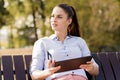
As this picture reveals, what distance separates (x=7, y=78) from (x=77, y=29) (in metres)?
0.98

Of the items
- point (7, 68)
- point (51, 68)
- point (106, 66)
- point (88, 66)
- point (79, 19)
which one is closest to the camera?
point (51, 68)

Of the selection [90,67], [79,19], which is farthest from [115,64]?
[79,19]

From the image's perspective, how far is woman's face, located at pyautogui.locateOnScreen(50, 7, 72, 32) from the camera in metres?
4.02

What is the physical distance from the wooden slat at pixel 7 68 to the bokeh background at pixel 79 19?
25.4 feet

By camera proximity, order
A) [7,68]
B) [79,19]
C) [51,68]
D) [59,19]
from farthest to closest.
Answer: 1. [79,19]
2. [7,68]
3. [59,19]
4. [51,68]

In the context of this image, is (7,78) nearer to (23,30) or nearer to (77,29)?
(77,29)

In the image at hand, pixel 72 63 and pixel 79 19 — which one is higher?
pixel 72 63

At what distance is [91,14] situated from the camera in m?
15.3

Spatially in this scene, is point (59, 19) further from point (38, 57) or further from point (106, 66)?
point (106, 66)

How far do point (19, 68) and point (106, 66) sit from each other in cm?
113

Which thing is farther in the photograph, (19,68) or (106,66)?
(106,66)

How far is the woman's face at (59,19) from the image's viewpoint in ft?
13.2

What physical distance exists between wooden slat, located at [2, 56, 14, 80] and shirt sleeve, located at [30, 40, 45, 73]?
0.32m

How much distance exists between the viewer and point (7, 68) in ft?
A: 13.8
